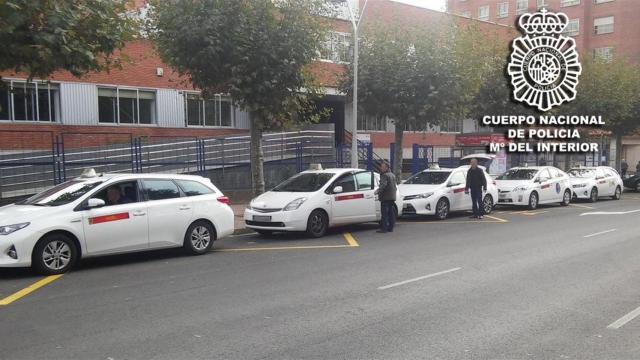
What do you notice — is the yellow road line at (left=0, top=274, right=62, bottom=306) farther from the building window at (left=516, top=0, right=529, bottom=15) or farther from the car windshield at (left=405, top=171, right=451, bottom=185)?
the building window at (left=516, top=0, right=529, bottom=15)

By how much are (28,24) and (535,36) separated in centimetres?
2177

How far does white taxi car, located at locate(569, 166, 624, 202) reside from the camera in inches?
924

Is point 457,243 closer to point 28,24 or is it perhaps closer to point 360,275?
point 360,275

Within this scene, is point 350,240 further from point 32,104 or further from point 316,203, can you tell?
point 32,104

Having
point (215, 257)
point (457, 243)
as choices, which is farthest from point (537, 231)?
point (215, 257)

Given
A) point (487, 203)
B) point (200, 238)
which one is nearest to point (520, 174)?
point (487, 203)

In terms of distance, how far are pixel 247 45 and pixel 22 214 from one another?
22.6 feet

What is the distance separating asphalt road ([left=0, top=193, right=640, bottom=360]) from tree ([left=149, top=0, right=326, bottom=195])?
4559mm

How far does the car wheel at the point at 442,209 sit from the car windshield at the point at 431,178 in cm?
65

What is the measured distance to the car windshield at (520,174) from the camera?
20389 mm

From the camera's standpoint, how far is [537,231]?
13500 mm

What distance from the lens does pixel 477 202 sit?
16.7 meters

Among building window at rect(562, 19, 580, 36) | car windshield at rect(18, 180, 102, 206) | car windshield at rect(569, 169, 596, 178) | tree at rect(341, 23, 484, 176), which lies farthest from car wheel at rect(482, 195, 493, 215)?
building window at rect(562, 19, 580, 36)

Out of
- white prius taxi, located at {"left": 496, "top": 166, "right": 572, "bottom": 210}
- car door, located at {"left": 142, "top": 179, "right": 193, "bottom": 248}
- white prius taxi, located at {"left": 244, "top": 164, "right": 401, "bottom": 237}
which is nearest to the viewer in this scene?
→ car door, located at {"left": 142, "top": 179, "right": 193, "bottom": 248}
